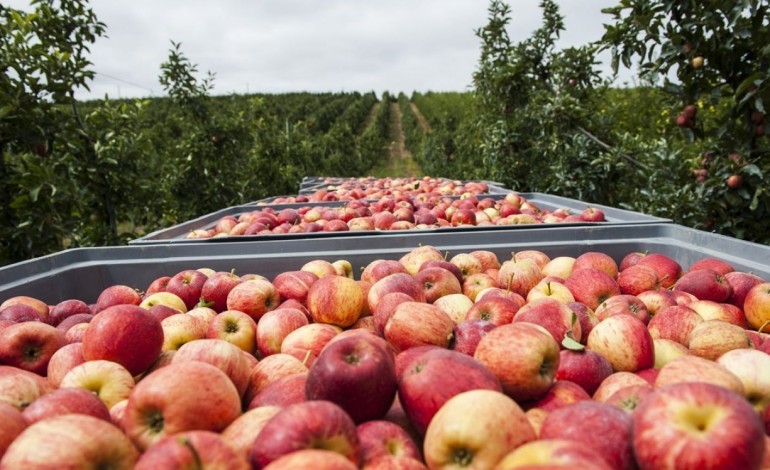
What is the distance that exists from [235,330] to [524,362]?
1408 mm

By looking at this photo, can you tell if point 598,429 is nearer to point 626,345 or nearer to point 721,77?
point 626,345

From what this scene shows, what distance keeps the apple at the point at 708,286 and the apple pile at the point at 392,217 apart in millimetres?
1702

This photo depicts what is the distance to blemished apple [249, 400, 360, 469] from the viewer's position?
1131 mm

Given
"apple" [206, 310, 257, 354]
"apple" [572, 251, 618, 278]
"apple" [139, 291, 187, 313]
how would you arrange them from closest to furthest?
1. "apple" [206, 310, 257, 354]
2. "apple" [139, 291, 187, 313]
3. "apple" [572, 251, 618, 278]

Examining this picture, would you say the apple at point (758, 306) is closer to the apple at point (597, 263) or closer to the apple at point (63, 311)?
Result: the apple at point (597, 263)

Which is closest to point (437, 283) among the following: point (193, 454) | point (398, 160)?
point (193, 454)

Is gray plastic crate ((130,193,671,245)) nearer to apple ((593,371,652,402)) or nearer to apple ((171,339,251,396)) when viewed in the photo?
apple ((171,339,251,396))

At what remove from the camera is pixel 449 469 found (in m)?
1.23

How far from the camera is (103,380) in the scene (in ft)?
5.60

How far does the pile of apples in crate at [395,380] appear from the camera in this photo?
1.12 meters

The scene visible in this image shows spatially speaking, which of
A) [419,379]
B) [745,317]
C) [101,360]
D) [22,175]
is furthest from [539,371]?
[22,175]

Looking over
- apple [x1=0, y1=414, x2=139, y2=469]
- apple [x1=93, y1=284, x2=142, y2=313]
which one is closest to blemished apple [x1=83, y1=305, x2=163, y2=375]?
apple [x1=0, y1=414, x2=139, y2=469]

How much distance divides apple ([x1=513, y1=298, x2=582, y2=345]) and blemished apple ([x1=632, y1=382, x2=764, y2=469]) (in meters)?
0.78

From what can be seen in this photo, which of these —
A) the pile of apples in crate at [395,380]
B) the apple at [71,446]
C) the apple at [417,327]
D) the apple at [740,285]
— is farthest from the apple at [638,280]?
the apple at [71,446]
